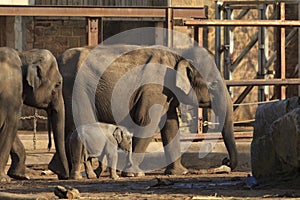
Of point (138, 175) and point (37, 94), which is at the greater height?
point (37, 94)

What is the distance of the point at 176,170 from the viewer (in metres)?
18.4

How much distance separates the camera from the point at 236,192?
13.5 meters

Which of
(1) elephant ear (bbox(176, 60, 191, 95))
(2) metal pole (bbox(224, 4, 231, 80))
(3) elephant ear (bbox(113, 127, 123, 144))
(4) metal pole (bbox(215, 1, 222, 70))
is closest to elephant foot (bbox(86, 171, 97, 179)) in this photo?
(3) elephant ear (bbox(113, 127, 123, 144))

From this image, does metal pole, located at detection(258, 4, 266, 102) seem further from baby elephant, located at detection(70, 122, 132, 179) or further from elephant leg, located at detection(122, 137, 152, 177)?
baby elephant, located at detection(70, 122, 132, 179)

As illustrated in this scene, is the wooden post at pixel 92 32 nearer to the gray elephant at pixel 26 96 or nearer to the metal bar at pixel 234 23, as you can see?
the metal bar at pixel 234 23

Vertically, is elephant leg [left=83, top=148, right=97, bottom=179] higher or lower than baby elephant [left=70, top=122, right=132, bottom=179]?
lower

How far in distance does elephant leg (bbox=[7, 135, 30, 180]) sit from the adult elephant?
107 centimetres

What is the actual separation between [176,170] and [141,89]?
4.28 feet

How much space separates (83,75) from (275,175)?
16.7ft

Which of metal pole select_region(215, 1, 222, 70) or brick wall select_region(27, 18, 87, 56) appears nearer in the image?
metal pole select_region(215, 1, 222, 70)

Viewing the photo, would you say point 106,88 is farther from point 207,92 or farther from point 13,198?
point 13,198

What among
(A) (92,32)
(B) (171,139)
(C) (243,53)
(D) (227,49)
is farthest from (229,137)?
(C) (243,53)

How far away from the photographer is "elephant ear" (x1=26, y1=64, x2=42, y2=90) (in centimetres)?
1694

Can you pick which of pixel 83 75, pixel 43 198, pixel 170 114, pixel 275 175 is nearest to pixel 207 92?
pixel 170 114
